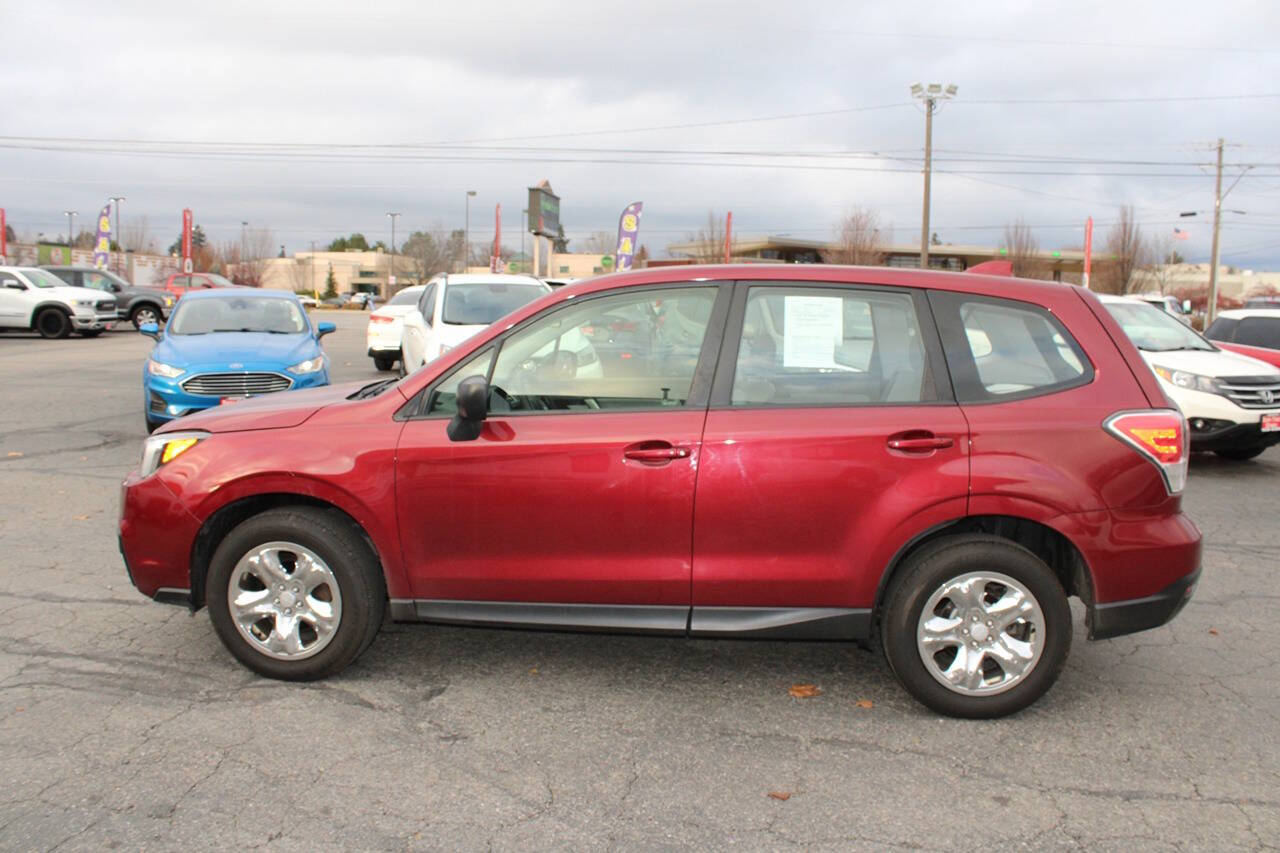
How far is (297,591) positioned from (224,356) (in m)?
6.85

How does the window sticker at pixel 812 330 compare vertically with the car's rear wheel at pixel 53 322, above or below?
above

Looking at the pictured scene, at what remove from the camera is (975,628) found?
4.05 meters

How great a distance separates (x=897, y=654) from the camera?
160 inches

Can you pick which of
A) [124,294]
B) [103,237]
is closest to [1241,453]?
[124,294]

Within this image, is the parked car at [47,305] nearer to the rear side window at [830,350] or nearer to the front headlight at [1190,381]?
the front headlight at [1190,381]

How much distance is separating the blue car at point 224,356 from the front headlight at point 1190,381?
337 inches

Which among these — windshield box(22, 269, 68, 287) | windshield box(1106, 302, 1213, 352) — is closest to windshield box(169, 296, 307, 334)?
windshield box(1106, 302, 1213, 352)

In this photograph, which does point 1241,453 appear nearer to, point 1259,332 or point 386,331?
point 1259,332

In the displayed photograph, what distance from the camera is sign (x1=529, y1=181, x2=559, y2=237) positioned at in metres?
36.1

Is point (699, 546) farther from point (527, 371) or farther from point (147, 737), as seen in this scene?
point (147, 737)

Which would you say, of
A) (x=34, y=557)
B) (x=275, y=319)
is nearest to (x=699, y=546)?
(x=34, y=557)

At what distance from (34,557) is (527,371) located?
3.93 metres

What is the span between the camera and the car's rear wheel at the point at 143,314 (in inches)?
1208

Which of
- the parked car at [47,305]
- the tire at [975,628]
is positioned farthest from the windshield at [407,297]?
the tire at [975,628]
